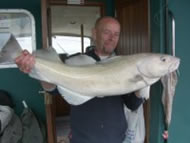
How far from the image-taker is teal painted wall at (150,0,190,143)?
3127 mm

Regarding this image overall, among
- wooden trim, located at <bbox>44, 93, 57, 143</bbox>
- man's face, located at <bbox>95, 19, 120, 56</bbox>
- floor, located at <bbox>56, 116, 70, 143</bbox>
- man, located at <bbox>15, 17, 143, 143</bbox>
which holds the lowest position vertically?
floor, located at <bbox>56, 116, 70, 143</bbox>

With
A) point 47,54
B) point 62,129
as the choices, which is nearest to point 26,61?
point 47,54

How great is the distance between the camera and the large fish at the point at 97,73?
1622 mm

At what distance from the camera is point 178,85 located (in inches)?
125

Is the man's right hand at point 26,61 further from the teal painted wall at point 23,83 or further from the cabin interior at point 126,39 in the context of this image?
the teal painted wall at point 23,83

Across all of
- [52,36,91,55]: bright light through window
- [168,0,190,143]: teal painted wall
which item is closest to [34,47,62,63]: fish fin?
[168,0,190,143]: teal painted wall

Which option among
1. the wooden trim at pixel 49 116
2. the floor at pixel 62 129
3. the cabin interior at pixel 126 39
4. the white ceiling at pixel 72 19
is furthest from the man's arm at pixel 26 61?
the white ceiling at pixel 72 19

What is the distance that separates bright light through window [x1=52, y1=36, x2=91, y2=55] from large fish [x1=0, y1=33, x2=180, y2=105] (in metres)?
4.84

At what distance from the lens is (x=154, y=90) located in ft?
10.4

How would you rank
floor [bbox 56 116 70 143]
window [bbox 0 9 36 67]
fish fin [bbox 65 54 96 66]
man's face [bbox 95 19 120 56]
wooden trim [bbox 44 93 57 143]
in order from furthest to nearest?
floor [bbox 56 116 70 143] → window [bbox 0 9 36 67] → wooden trim [bbox 44 93 57 143] → man's face [bbox 95 19 120 56] → fish fin [bbox 65 54 96 66]

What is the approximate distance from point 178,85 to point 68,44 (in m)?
4.10

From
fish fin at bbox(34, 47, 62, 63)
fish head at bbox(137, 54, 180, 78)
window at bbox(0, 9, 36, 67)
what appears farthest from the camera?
window at bbox(0, 9, 36, 67)

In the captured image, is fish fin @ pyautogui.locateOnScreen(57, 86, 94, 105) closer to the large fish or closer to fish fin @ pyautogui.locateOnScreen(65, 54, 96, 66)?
the large fish

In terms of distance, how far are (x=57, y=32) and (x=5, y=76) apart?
10.8 feet
